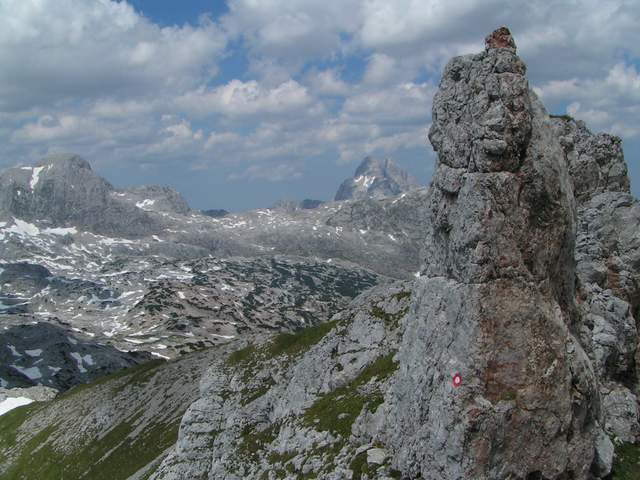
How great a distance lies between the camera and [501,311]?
24.6 m

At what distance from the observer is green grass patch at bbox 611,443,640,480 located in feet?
89.6

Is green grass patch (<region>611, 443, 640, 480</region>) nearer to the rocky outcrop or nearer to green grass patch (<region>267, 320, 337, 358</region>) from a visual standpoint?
the rocky outcrop

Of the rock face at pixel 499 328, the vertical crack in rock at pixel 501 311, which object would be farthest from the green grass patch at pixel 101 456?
the vertical crack in rock at pixel 501 311

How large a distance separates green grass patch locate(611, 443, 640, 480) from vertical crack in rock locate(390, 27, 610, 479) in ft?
5.24

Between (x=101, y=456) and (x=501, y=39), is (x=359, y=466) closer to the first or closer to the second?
(x=501, y=39)

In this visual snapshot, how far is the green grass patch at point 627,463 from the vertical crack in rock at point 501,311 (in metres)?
1.60

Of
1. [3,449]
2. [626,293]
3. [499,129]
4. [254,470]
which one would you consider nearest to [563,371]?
[499,129]

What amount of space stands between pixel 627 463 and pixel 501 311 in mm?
12422

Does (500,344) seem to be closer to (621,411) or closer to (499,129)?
(499,129)

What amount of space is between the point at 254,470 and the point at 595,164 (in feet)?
141

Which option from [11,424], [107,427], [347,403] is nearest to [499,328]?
[347,403]

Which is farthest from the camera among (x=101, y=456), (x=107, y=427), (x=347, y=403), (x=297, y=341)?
(x=107, y=427)

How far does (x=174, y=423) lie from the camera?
89.4 metres

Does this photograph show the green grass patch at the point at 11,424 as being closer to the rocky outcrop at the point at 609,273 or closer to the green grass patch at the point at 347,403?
the green grass patch at the point at 347,403
